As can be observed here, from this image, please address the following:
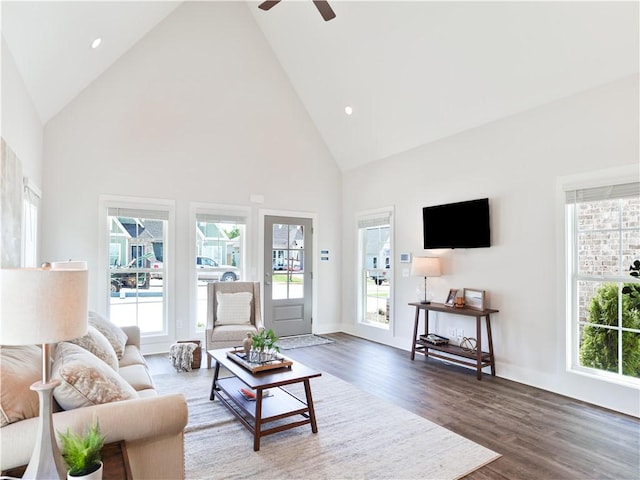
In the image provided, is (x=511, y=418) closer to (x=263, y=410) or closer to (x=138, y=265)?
(x=263, y=410)

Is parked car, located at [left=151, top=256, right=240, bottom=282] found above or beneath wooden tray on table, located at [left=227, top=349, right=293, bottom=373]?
above

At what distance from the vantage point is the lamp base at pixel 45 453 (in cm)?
143

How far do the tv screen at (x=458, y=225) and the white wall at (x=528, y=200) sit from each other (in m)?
0.12

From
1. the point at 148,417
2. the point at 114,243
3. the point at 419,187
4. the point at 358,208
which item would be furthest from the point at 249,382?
the point at 358,208

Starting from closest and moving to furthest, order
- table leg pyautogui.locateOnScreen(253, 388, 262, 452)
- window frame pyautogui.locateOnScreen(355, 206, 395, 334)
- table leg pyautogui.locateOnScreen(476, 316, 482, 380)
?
table leg pyautogui.locateOnScreen(253, 388, 262, 452)
table leg pyautogui.locateOnScreen(476, 316, 482, 380)
window frame pyautogui.locateOnScreen(355, 206, 395, 334)

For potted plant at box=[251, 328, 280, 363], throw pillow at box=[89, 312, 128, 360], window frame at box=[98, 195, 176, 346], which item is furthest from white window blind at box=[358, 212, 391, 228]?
throw pillow at box=[89, 312, 128, 360]

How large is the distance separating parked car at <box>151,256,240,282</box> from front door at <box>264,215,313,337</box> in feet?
→ 1.92

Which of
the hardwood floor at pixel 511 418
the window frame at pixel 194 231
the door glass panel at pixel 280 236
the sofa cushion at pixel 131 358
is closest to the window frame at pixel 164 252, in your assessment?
the window frame at pixel 194 231

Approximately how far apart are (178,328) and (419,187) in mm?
4004

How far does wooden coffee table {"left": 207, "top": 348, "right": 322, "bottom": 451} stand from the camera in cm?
276

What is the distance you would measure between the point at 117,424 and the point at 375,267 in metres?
5.08

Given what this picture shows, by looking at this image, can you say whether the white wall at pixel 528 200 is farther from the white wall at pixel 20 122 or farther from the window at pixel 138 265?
the white wall at pixel 20 122

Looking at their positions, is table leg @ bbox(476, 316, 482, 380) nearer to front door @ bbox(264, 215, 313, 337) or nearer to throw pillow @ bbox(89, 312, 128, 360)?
front door @ bbox(264, 215, 313, 337)

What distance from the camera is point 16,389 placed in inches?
65.2
